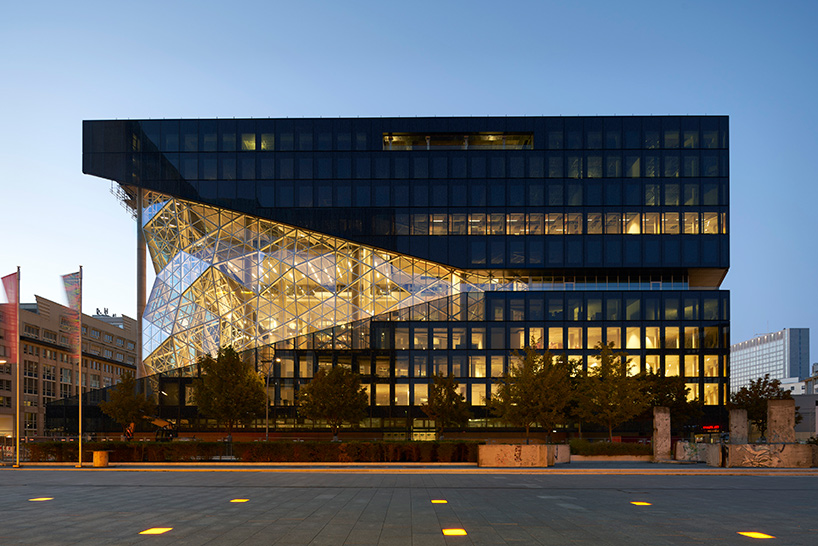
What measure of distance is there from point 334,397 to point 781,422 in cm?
3172

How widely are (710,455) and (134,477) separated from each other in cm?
2624

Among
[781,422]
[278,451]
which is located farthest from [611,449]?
[278,451]

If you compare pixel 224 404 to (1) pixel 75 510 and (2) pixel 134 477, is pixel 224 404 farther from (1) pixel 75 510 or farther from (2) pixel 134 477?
(1) pixel 75 510

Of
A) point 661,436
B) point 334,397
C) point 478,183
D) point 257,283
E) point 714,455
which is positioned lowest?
point 334,397

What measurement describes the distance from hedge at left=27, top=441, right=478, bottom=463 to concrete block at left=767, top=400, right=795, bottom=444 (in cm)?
1458

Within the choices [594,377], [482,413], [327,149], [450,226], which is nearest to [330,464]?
[594,377]

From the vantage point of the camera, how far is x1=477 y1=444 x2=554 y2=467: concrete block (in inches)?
1141

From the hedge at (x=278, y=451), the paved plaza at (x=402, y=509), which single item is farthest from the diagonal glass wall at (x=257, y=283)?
the paved plaza at (x=402, y=509)

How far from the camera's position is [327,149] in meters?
65.2

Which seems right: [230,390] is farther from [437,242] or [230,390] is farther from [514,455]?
[514,455]

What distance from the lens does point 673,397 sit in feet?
185

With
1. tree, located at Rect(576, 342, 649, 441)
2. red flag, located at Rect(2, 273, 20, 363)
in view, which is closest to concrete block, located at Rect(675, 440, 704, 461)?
A: tree, located at Rect(576, 342, 649, 441)

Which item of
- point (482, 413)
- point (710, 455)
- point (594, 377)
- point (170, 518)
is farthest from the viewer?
point (482, 413)

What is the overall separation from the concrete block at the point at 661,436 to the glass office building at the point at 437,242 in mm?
26852
